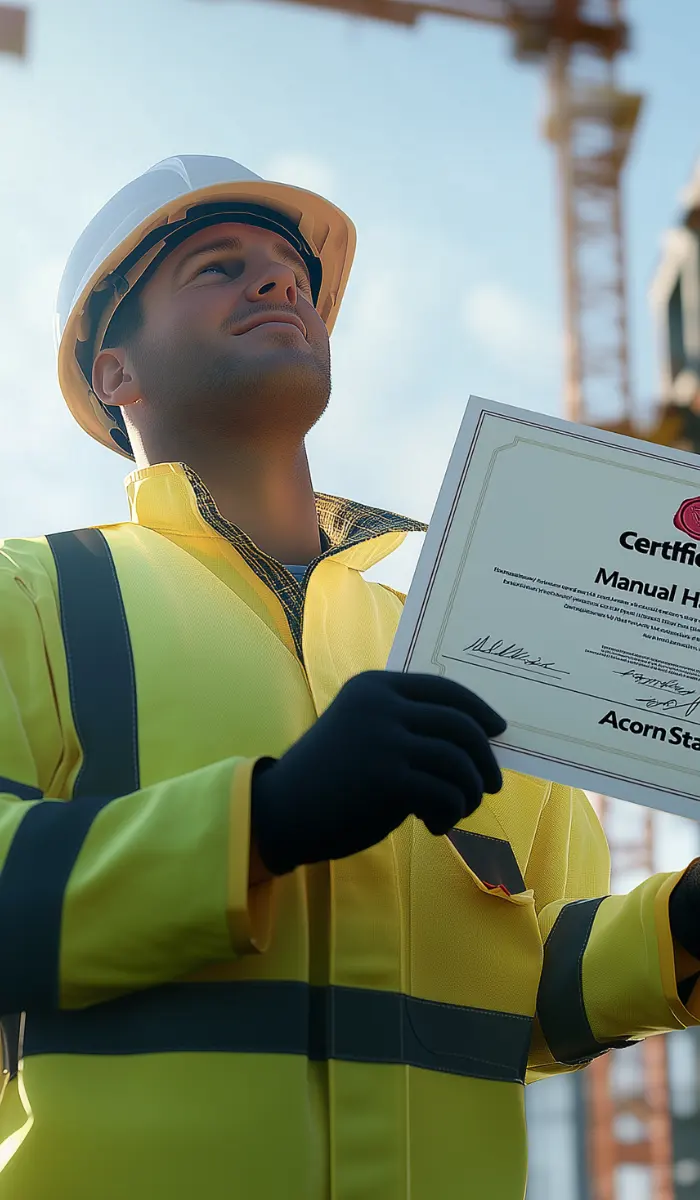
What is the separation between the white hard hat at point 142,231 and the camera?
334cm

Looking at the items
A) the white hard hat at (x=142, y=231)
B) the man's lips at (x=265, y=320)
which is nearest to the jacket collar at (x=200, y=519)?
the man's lips at (x=265, y=320)

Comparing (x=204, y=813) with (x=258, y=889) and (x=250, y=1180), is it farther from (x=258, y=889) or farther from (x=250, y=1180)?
(x=250, y=1180)

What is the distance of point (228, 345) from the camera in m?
3.10

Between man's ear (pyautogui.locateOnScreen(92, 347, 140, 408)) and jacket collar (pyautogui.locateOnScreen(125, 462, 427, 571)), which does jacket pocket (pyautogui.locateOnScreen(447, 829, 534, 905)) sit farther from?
man's ear (pyautogui.locateOnScreen(92, 347, 140, 408))

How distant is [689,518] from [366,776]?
0.78 metres

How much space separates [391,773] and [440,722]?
0.10 m

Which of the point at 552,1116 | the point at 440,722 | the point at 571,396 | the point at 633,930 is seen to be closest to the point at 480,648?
the point at 440,722

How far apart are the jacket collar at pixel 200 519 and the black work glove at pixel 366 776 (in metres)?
0.79

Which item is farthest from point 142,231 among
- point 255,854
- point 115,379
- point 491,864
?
point 255,854

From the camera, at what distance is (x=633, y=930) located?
2.68 m

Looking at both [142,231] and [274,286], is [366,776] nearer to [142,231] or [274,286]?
[274,286]
